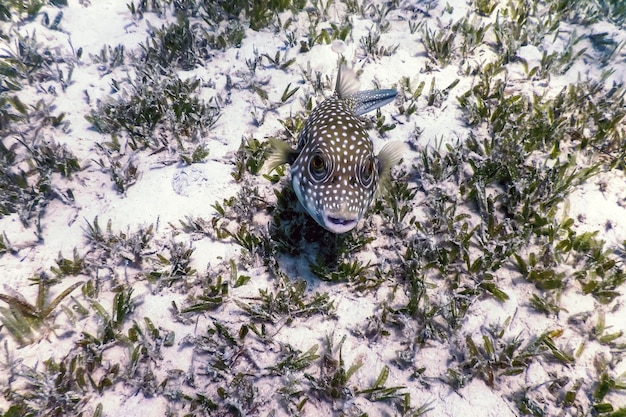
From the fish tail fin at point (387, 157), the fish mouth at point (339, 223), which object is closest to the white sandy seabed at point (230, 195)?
the fish mouth at point (339, 223)

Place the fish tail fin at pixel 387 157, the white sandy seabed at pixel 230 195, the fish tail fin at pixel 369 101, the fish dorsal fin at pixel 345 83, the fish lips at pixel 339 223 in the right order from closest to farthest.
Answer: the fish lips at pixel 339 223 → the white sandy seabed at pixel 230 195 → the fish tail fin at pixel 387 157 → the fish tail fin at pixel 369 101 → the fish dorsal fin at pixel 345 83

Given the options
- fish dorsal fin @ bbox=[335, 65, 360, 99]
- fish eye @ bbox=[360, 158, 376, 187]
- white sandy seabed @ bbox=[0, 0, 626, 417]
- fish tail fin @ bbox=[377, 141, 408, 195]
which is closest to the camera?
white sandy seabed @ bbox=[0, 0, 626, 417]

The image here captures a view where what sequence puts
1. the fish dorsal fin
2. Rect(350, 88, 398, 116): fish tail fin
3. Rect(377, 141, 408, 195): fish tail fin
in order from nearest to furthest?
Rect(377, 141, 408, 195): fish tail fin → Rect(350, 88, 398, 116): fish tail fin → the fish dorsal fin

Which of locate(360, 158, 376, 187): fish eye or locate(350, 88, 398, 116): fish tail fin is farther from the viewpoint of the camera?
locate(350, 88, 398, 116): fish tail fin

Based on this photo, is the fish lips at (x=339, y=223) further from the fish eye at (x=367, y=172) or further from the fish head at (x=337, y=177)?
the fish eye at (x=367, y=172)

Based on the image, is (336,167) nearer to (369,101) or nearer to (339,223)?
(339,223)

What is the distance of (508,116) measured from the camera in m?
5.46

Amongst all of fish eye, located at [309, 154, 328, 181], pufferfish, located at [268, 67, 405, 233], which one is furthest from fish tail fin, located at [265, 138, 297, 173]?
fish eye, located at [309, 154, 328, 181]

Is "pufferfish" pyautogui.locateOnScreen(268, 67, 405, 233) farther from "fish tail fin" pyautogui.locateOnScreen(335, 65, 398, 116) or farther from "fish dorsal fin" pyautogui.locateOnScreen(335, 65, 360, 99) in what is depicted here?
"fish dorsal fin" pyautogui.locateOnScreen(335, 65, 360, 99)

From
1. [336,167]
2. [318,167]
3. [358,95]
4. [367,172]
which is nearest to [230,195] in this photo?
[318,167]

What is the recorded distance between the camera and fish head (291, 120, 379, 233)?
331 centimetres

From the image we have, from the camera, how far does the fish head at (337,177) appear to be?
3.31 m

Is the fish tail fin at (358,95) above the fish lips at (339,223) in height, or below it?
above

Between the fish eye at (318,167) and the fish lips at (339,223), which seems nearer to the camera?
the fish lips at (339,223)
